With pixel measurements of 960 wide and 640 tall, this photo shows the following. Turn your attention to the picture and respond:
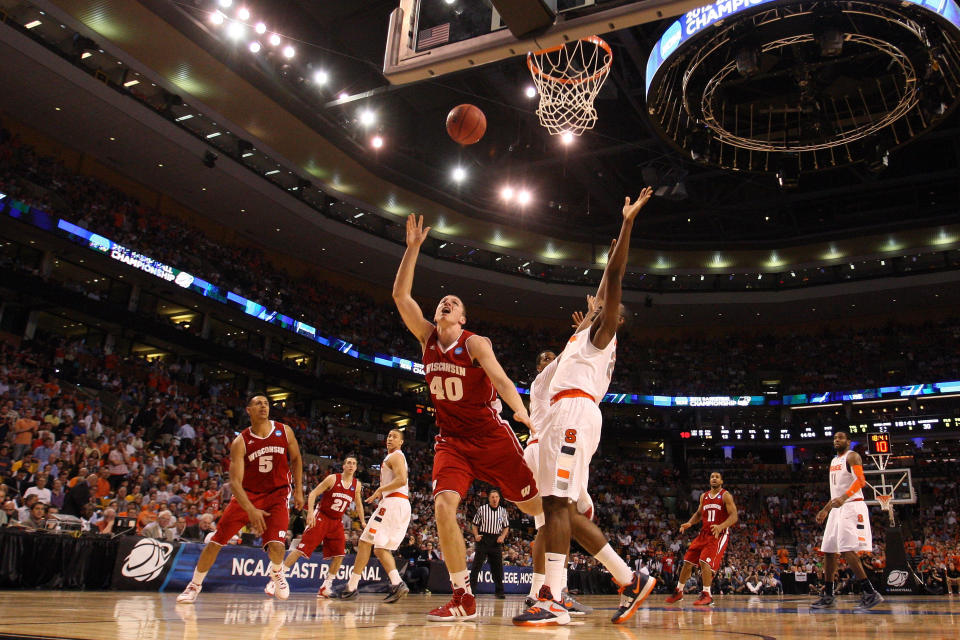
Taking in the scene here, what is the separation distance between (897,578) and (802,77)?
36.5ft

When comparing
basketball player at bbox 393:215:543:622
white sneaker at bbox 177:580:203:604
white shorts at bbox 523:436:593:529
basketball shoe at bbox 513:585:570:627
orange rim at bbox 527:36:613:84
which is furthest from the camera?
orange rim at bbox 527:36:613:84

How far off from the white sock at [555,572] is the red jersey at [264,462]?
10.6ft

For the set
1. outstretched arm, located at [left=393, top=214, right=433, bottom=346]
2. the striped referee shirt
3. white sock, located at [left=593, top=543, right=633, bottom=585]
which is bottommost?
white sock, located at [left=593, top=543, right=633, bottom=585]

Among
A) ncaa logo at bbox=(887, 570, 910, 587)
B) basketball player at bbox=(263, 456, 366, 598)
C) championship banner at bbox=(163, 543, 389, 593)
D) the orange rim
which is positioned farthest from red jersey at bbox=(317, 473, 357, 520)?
ncaa logo at bbox=(887, 570, 910, 587)

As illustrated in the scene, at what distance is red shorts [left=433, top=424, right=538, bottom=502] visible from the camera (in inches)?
189

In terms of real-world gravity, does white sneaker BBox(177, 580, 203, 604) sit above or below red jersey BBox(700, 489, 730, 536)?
below

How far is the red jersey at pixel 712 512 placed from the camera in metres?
9.49

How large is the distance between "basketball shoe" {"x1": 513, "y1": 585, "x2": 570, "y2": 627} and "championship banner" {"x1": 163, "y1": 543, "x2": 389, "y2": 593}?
556 centimetres

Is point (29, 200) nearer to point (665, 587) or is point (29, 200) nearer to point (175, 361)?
point (175, 361)

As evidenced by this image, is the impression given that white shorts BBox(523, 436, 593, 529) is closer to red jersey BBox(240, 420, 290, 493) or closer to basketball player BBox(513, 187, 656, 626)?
basketball player BBox(513, 187, 656, 626)

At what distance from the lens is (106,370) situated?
2012 centimetres

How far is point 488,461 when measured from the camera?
4812mm

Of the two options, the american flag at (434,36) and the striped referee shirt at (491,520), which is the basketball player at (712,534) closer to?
the striped referee shirt at (491,520)

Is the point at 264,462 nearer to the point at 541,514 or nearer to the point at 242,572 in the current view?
the point at 541,514
